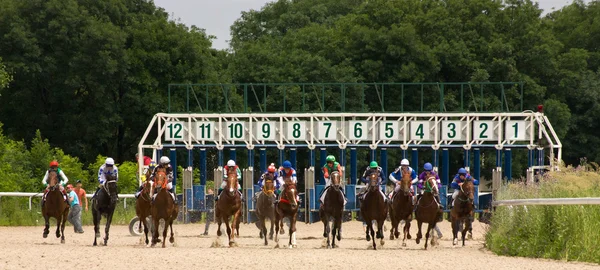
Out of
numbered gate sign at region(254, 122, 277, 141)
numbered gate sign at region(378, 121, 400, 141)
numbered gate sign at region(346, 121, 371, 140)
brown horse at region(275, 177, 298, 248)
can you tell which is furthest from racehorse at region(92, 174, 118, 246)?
numbered gate sign at region(378, 121, 400, 141)

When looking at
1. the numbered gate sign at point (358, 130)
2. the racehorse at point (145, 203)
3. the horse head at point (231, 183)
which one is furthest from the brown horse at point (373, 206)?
the numbered gate sign at point (358, 130)

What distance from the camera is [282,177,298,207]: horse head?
82.6 feet

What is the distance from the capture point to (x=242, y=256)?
21.7 m

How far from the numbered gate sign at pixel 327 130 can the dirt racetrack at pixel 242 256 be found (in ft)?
28.7

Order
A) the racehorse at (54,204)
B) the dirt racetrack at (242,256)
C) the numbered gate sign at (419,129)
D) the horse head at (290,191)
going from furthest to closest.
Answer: the numbered gate sign at (419,129) < the racehorse at (54,204) < the horse head at (290,191) < the dirt racetrack at (242,256)

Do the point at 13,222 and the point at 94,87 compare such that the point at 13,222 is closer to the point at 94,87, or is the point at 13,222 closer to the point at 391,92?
the point at 94,87

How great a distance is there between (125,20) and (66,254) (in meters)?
31.6

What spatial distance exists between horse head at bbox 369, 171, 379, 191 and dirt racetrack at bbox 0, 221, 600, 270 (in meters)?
1.18

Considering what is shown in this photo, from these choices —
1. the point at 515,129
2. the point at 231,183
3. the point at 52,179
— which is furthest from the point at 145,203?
the point at 515,129

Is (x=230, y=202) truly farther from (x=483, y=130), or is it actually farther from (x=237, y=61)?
(x=237, y=61)

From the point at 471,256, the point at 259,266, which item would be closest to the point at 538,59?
the point at 471,256

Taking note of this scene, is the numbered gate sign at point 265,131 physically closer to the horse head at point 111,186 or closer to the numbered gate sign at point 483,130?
the numbered gate sign at point 483,130

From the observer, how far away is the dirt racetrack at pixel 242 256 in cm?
1933

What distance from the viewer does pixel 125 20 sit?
172 feet
